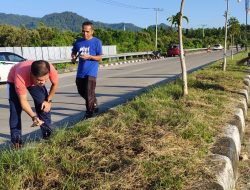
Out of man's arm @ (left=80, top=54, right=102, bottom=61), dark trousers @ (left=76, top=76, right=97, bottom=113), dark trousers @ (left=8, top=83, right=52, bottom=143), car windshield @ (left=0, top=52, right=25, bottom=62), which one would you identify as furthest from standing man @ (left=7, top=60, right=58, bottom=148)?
car windshield @ (left=0, top=52, right=25, bottom=62)

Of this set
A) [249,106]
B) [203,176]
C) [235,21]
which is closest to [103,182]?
[203,176]

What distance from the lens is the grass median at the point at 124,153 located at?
11.9ft

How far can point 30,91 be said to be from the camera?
5.54 metres

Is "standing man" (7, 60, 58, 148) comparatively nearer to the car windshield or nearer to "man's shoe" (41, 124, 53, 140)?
"man's shoe" (41, 124, 53, 140)

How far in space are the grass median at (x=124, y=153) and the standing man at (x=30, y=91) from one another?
0.46 metres

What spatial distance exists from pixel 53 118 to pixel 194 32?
359ft

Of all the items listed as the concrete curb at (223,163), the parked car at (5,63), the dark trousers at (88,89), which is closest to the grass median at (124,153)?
the concrete curb at (223,163)

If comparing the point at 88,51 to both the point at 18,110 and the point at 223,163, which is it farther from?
the point at 223,163

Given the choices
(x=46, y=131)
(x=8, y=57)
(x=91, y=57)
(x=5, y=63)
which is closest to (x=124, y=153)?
(x=46, y=131)

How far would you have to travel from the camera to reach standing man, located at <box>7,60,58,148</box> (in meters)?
4.55

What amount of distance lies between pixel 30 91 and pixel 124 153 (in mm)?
1785

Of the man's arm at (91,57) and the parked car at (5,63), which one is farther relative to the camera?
the parked car at (5,63)

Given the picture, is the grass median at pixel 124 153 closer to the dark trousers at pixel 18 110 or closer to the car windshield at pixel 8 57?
the dark trousers at pixel 18 110

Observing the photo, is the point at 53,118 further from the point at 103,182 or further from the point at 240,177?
the point at 103,182
